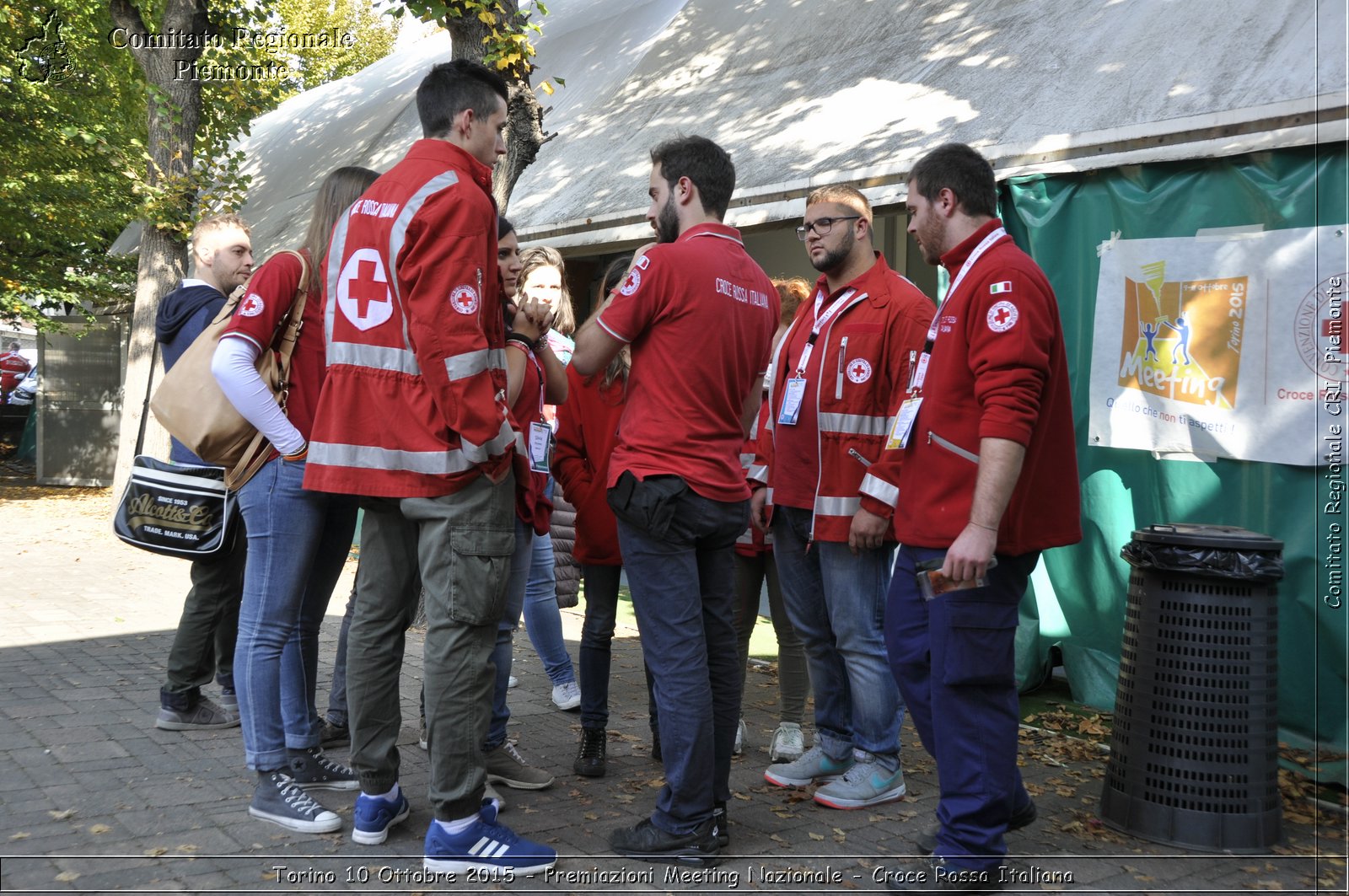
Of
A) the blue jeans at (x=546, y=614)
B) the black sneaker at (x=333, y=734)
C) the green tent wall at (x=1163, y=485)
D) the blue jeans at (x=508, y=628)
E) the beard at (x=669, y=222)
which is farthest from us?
the blue jeans at (x=546, y=614)

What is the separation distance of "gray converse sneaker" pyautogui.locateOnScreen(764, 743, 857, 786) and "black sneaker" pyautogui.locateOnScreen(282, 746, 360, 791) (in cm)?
161

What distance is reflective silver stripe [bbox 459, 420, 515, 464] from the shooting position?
3459mm

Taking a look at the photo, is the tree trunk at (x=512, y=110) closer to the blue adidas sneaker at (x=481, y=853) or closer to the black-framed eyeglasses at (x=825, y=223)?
the black-framed eyeglasses at (x=825, y=223)

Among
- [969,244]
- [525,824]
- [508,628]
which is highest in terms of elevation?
[969,244]

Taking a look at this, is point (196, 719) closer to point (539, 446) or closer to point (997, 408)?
point (539, 446)

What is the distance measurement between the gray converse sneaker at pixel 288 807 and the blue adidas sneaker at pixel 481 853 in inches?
19.6

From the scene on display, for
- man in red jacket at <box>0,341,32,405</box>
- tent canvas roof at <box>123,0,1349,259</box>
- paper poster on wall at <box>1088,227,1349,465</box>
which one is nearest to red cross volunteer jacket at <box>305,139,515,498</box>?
paper poster on wall at <box>1088,227,1349,465</box>

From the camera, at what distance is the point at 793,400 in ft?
15.3

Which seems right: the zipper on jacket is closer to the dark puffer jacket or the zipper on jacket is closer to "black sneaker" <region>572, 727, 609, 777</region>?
"black sneaker" <region>572, 727, 609, 777</region>

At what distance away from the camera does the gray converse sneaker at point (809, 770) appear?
4711 mm

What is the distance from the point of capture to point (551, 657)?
5777 mm

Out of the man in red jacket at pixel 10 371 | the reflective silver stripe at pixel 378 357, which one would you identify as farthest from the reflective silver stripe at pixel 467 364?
the man in red jacket at pixel 10 371

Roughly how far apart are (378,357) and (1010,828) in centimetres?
255

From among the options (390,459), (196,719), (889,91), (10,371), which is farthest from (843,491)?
(10,371)
